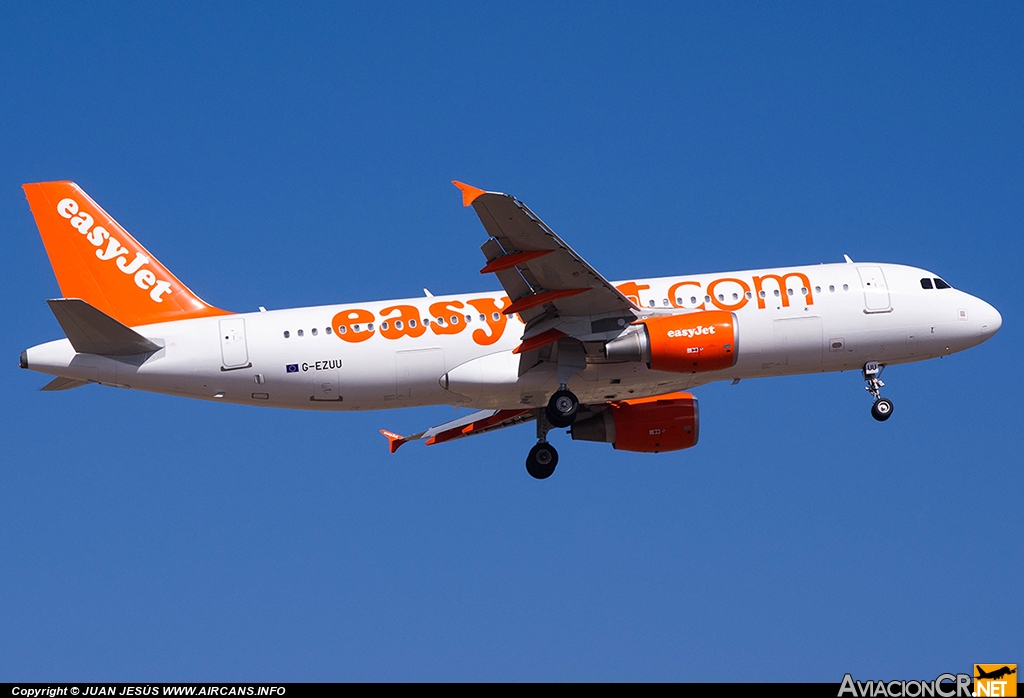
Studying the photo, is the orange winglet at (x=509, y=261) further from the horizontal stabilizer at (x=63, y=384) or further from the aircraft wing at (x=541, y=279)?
the horizontal stabilizer at (x=63, y=384)

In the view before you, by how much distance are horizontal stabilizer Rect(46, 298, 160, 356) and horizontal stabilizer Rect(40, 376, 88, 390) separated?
1.34 m

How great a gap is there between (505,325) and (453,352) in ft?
6.01

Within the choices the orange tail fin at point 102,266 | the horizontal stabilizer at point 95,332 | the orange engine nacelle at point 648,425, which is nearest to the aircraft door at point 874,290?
the orange engine nacelle at point 648,425

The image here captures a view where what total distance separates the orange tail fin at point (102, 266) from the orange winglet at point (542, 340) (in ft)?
31.7

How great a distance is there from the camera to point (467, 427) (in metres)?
44.6

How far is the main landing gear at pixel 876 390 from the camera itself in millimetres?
39562

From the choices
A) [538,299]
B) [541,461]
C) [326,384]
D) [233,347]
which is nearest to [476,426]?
[541,461]

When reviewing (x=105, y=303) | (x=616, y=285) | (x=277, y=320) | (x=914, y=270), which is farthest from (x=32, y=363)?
(x=914, y=270)

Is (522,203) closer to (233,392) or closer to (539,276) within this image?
(539,276)

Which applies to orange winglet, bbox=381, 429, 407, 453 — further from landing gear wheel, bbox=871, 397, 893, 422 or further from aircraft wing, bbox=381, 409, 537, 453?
landing gear wheel, bbox=871, 397, 893, 422

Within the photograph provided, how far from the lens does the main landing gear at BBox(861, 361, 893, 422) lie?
39562 mm

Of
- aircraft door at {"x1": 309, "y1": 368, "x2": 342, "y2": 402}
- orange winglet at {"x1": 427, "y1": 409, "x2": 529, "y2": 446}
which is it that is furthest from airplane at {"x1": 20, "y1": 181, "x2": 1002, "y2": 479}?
orange winglet at {"x1": 427, "y1": 409, "x2": 529, "y2": 446}

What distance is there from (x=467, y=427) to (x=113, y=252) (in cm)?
1338

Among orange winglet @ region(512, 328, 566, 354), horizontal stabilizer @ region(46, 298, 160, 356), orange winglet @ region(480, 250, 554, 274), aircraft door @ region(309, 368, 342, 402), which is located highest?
orange winglet @ region(480, 250, 554, 274)
